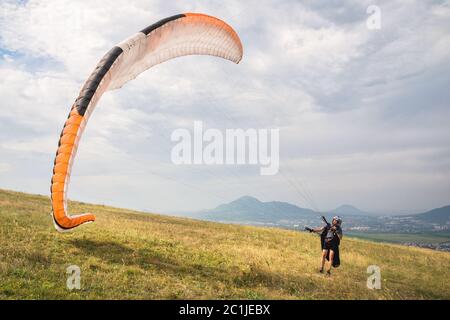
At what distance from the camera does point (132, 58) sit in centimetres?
1296

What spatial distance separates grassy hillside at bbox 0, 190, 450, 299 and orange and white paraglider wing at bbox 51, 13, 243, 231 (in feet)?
6.03

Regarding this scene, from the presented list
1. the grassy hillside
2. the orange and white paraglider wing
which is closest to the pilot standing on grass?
the grassy hillside

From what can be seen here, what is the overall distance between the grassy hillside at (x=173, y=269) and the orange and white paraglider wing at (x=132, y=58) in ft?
6.03

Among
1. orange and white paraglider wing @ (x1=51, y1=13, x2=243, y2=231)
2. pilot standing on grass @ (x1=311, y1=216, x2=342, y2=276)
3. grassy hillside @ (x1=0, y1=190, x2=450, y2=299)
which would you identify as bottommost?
grassy hillside @ (x1=0, y1=190, x2=450, y2=299)

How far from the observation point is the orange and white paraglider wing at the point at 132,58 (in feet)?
33.6

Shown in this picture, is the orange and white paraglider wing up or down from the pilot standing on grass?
up

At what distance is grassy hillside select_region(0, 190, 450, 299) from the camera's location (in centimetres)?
998

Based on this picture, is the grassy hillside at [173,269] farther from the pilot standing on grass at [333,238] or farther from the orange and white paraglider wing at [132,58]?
the orange and white paraglider wing at [132,58]

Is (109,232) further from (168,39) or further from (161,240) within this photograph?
(168,39)

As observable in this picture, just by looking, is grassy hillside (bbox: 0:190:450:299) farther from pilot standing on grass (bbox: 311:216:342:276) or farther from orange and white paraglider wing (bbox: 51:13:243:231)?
orange and white paraglider wing (bbox: 51:13:243:231)

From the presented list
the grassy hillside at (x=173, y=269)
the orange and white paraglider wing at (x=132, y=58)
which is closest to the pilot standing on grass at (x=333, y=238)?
the grassy hillside at (x=173, y=269)
